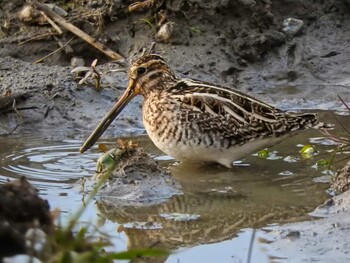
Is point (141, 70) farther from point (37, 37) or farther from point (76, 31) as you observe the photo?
point (37, 37)

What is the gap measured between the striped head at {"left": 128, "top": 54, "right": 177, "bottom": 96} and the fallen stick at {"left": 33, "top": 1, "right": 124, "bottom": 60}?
1659mm

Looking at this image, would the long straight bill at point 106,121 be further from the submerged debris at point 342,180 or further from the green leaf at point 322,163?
the submerged debris at point 342,180

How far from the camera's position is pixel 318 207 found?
593 cm

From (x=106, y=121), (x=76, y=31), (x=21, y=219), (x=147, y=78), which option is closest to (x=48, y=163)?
(x=106, y=121)

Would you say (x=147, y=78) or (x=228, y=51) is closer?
(x=147, y=78)

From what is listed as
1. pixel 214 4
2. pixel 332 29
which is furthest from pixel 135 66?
pixel 332 29

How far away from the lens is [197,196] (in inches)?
251

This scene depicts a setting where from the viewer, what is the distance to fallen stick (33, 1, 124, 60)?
9180 mm

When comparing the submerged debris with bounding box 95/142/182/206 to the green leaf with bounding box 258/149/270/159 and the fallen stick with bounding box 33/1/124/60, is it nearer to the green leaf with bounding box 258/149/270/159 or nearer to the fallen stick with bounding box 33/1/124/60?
the green leaf with bounding box 258/149/270/159

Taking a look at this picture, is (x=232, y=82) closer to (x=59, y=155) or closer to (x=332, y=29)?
(x=332, y=29)

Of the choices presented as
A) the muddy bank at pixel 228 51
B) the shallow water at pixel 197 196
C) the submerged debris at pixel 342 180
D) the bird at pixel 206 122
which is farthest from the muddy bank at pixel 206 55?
the submerged debris at pixel 342 180

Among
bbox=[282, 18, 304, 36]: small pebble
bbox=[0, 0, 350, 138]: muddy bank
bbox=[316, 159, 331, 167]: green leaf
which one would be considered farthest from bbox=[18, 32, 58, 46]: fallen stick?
bbox=[316, 159, 331, 167]: green leaf

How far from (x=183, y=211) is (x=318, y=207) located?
0.79m

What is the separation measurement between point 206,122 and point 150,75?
68 centimetres
